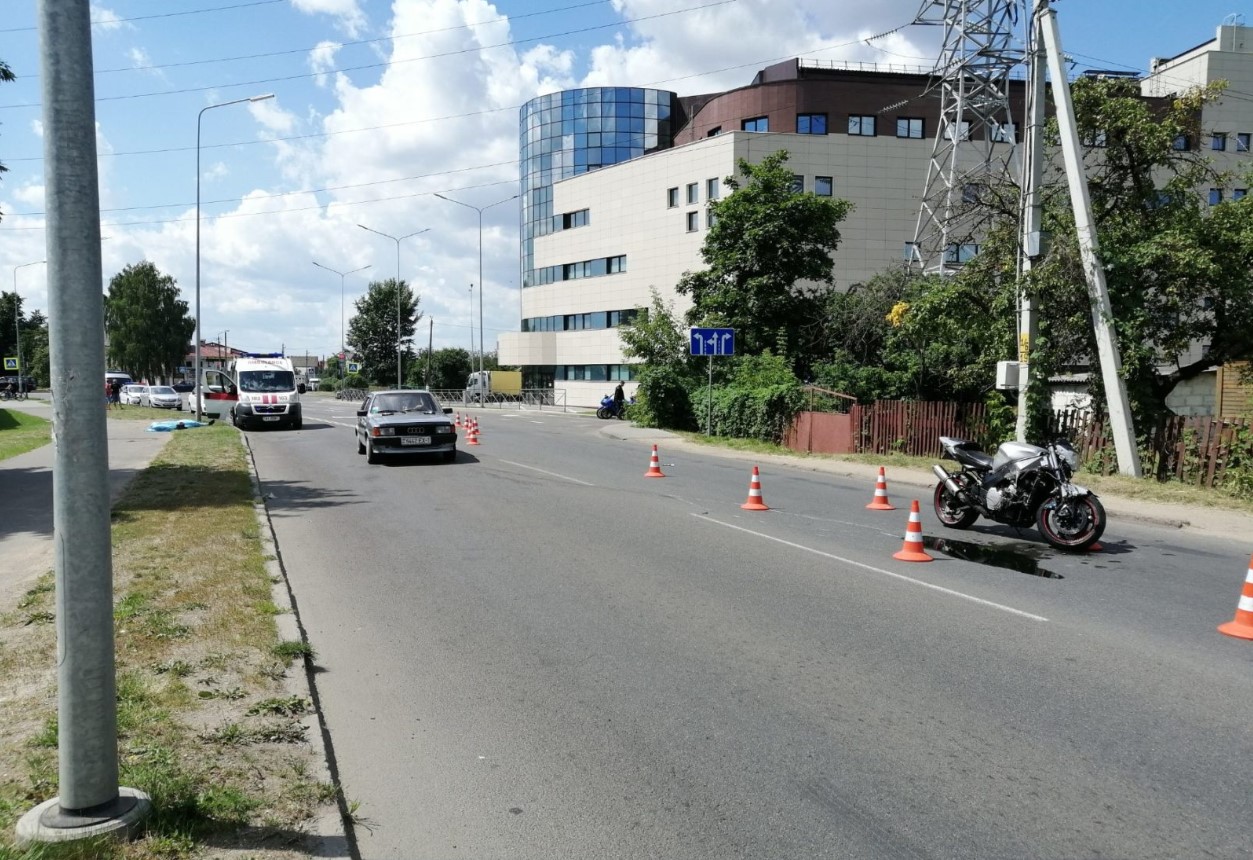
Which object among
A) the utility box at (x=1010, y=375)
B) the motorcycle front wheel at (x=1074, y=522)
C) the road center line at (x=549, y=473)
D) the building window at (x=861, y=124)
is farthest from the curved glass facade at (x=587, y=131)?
the motorcycle front wheel at (x=1074, y=522)

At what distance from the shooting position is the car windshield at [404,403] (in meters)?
19.9

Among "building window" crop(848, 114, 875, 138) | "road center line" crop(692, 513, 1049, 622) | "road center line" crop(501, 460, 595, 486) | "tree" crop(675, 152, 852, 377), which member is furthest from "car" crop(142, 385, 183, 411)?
"road center line" crop(692, 513, 1049, 622)

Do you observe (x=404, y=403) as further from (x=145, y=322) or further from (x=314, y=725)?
(x=145, y=322)

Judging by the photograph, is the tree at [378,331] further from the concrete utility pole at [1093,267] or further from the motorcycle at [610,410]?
the concrete utility pole at [1093,267]

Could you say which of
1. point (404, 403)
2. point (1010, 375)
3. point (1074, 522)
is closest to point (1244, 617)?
point (1074, 522)

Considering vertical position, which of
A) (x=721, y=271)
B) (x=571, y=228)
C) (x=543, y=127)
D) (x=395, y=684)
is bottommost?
(x=395, y=684)

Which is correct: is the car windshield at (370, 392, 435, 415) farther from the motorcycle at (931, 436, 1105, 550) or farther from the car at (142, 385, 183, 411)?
the car at (142, 385, 183, 411)

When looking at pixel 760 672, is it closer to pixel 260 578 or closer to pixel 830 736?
pixel 830 736

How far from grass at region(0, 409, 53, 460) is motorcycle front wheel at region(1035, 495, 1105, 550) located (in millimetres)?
20346

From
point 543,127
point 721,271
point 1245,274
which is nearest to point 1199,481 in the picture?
point 1245,274

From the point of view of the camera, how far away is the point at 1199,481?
14.8 m

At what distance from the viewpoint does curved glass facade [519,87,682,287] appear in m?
67.2

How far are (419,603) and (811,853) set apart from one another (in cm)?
459

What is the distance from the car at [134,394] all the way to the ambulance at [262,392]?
95.6 feet
